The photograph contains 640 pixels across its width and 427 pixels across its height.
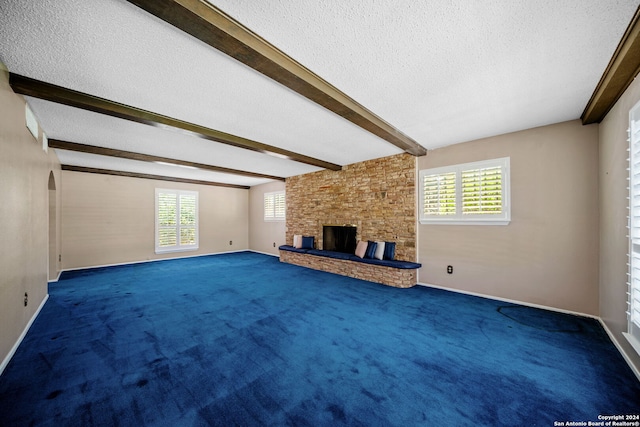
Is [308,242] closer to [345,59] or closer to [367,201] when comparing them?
[367,201]

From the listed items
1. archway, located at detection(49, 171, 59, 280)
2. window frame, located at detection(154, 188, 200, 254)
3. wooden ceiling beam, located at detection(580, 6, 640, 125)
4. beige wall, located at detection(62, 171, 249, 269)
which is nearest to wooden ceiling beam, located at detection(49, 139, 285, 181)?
archway, located at detection(49, 171, 59, 280)

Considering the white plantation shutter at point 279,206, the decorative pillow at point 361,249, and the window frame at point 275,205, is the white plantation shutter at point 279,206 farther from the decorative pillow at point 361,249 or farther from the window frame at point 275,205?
the decorative pillow at point 361,249

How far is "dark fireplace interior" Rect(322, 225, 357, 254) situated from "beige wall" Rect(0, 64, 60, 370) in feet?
17.3

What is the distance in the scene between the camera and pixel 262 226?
9.41 metres

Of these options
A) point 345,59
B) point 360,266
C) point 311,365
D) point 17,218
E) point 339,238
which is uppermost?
point 345,59

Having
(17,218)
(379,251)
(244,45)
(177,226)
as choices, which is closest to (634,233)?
(379,251)

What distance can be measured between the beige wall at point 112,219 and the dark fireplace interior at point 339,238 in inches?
191

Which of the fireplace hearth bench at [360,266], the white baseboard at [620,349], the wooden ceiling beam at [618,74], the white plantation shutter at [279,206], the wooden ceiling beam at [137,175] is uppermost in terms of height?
the wooden ceiling beam at [618,74]

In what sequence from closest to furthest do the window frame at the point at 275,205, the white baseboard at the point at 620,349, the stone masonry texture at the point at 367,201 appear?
the white baseboard at the point at 620,349, the stone masonry texture at the point at 367,201, the window frame at the point at 275,205

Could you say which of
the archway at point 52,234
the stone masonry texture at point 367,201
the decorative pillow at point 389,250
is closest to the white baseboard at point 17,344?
the archway at point 52,234

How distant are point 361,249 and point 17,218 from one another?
5.19m

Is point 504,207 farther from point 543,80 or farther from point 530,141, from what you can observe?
point 543,80

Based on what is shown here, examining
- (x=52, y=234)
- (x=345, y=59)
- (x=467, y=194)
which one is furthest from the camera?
(x=52, y=234)

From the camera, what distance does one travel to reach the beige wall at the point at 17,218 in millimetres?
2229
